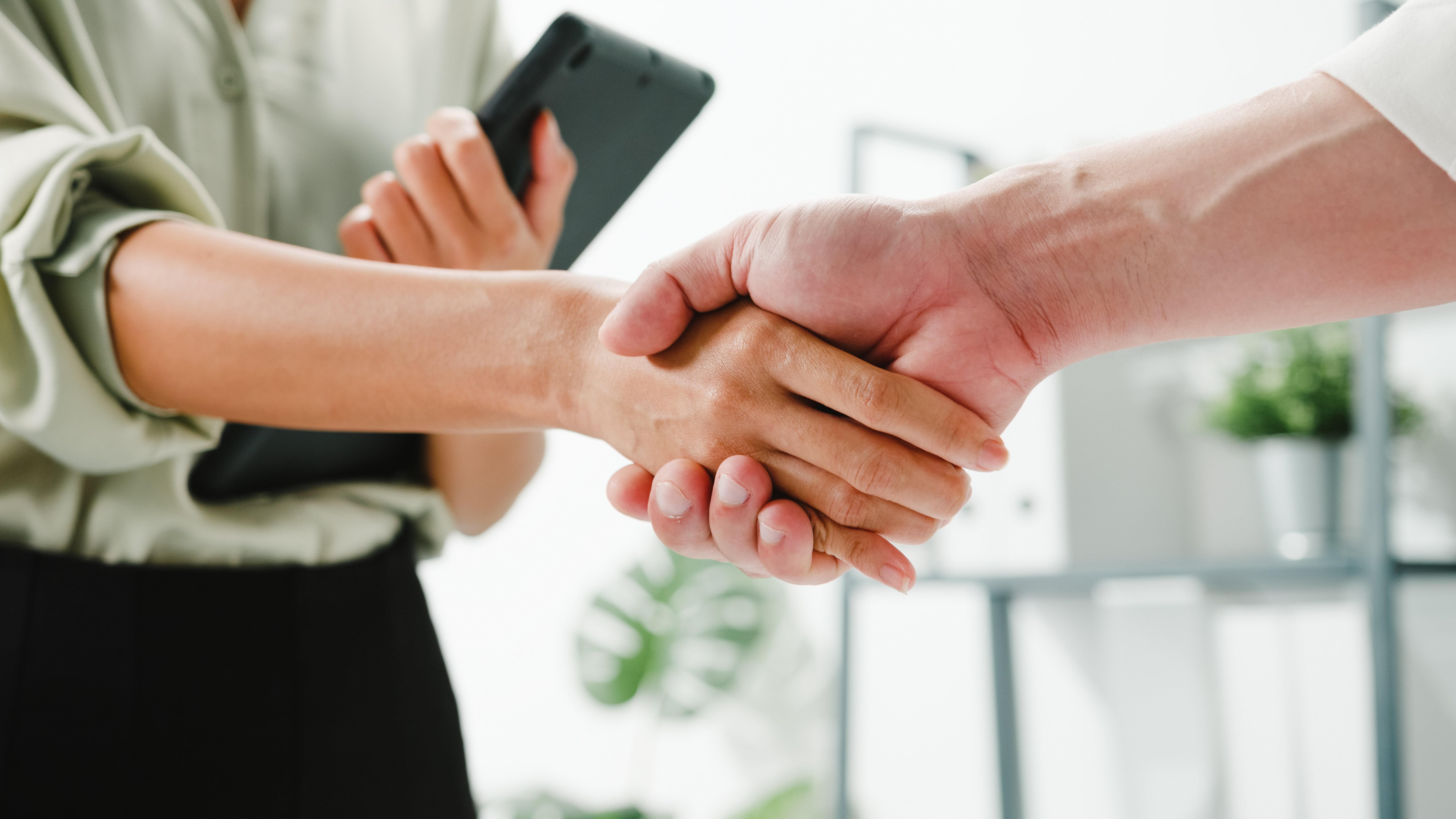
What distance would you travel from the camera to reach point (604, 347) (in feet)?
1.98

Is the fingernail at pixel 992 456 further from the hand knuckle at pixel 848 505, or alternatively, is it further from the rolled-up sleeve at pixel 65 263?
the rolled-up sleeve at pixel 65 263

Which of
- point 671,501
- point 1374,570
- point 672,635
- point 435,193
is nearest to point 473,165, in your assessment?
point 435,193

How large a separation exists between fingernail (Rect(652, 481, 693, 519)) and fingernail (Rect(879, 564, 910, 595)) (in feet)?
0.45

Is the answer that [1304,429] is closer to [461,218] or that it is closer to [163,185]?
[461,218]

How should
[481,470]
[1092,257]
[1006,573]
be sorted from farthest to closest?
[1006,573]
[481,470]
[1092,257]

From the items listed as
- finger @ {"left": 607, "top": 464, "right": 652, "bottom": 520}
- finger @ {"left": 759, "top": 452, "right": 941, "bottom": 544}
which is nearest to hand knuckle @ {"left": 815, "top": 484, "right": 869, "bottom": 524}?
finger @ {"left": 759, "top": 452, "right": 941, "bottom": 544}

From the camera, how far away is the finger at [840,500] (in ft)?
2.04

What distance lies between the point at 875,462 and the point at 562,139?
410 mm

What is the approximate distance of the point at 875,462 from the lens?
603 mm

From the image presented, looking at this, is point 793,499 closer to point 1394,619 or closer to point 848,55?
point 1394,619

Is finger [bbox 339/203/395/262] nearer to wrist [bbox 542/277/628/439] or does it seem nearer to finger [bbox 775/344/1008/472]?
wrist [bbox 542/277/628/439]

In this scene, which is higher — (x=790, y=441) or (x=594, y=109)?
(x=594, y=109)

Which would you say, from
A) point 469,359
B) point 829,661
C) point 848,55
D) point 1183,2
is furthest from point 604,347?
point 848,55

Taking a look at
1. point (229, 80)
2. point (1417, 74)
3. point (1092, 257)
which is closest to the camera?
point (1417, 74)
